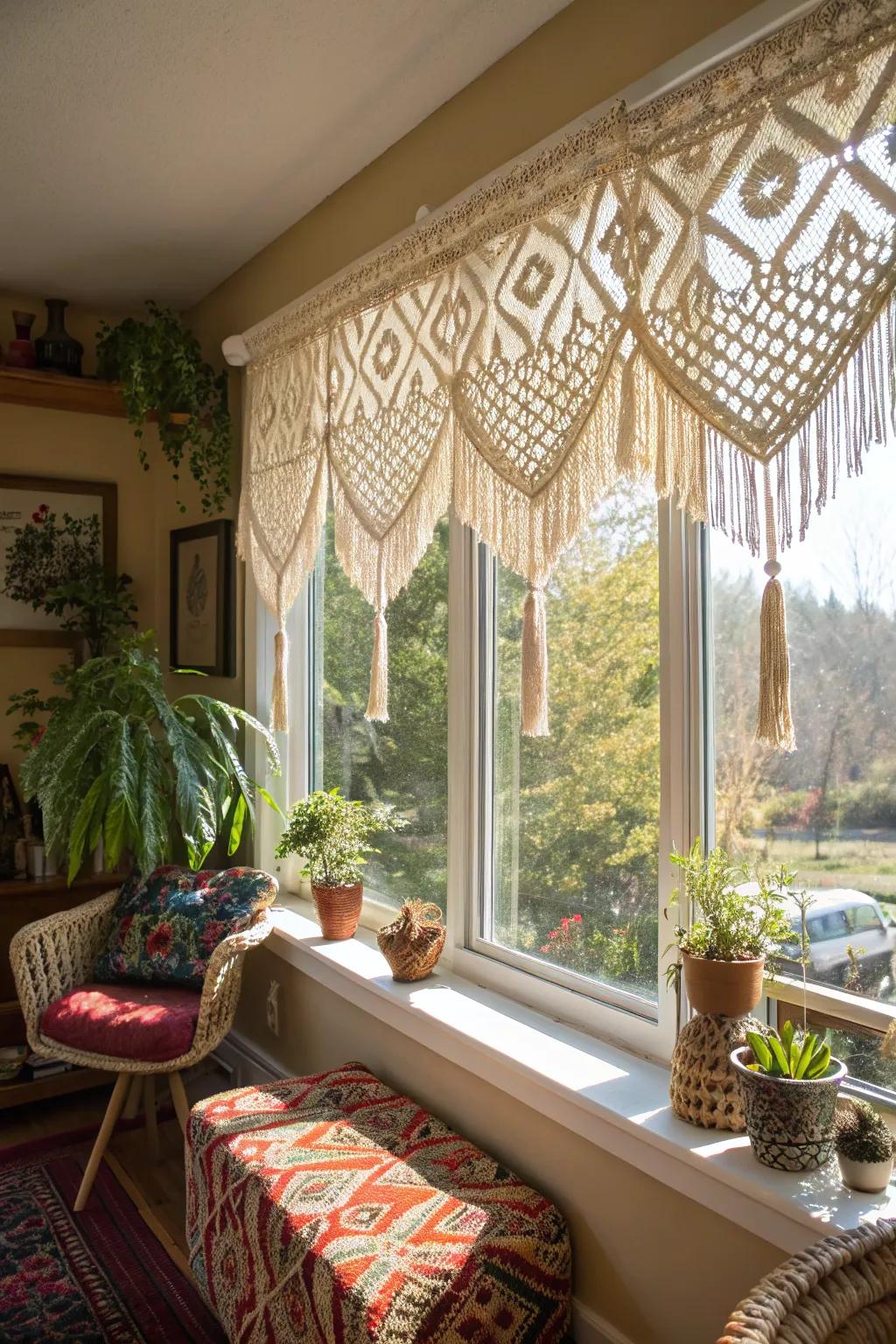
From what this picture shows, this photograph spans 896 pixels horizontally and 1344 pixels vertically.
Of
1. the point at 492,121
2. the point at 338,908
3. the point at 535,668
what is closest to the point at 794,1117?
the point at 535,668

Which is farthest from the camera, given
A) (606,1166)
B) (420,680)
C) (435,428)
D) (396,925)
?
(420,680)

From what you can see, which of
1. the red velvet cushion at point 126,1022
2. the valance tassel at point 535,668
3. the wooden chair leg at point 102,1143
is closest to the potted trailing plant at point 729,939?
the valance tassel at point 535,668

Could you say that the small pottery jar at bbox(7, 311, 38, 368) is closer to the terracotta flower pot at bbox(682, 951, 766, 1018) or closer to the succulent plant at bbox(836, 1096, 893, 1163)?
the terracotta flower pot at bbox(682, 951, 766, 1018)

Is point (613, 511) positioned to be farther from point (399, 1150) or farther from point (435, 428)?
point (399, 1150)

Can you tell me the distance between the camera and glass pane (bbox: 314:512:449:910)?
2.37 m

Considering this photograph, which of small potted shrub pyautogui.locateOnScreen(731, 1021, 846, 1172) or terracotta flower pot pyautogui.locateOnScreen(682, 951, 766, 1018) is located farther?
terracotta flower pot pyautogui.locateOnScreen(682, 951, 766, 1018)

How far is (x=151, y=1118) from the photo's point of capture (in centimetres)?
262

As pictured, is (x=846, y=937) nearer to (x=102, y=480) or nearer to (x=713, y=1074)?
(x=713, y=1074)

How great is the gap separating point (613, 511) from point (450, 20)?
3.19ft

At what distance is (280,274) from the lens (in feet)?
9.20

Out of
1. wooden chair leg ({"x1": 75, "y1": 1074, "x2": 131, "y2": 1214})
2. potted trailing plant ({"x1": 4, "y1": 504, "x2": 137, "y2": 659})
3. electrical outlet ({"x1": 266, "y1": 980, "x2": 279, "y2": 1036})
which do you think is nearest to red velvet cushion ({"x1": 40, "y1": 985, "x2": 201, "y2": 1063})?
wooden chair leg ({"x1": 75, "y1": 1074, "x2": 131, "y2": 1214})

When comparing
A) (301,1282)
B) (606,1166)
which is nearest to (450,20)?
(606,1166)

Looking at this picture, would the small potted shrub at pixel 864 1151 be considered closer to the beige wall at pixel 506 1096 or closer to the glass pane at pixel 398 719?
the beige wall at pixel 506 1096

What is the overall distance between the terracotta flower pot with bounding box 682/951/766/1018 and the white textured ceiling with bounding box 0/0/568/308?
1.71 meters
